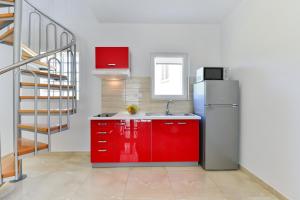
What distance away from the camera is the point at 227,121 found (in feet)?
10.2

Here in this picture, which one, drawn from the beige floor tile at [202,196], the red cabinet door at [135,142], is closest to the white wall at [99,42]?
the red cabinet door at [135,142]

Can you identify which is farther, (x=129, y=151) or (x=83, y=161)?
(x=83, y=161)

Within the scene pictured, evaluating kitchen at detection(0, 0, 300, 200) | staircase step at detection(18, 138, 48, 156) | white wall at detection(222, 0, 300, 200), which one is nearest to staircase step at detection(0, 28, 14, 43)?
kitchen at detection(0, 0, 300, 200)

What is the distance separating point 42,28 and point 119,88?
1924 mm

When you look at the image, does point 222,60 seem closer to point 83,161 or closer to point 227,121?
point 227,121

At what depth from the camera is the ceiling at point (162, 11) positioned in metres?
3.11

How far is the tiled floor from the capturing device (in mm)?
2334

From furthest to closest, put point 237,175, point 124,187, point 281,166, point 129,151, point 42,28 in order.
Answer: point 42,28
point 129,151
point 237,175
point 124,187
point 281,166

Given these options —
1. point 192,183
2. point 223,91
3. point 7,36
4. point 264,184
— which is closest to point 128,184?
point 192,183

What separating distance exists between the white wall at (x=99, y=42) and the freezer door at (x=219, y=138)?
1.33 meters

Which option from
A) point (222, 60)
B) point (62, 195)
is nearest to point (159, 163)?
point (62, 195)

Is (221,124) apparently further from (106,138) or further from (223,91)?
(106,138)

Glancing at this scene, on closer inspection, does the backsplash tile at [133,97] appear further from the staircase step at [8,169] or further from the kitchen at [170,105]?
the staircase step at [8,169]

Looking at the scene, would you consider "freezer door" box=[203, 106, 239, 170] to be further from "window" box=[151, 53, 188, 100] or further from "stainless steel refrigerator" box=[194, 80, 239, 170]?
"window" box=[151, 53, 188, 100]
